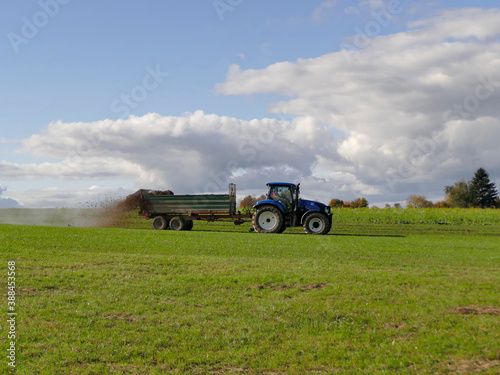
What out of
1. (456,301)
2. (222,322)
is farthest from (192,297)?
(456,301)

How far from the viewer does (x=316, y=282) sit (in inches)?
521

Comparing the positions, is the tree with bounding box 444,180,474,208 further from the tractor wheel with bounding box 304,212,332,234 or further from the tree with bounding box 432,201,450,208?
the tractor wheel with bounding box 304,212,332,234

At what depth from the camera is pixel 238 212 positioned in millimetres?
34156

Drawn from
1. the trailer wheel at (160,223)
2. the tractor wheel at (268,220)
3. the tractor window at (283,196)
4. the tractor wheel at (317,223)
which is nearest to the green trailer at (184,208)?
the trailer wheel at (160,223)

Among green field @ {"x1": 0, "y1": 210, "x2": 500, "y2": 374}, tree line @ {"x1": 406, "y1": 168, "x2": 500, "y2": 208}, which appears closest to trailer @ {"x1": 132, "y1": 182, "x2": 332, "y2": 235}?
green field @ {"x1": 0, "y1": 210, "x2": 500, "y2": 374}

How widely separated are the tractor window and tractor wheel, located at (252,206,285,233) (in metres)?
0.75

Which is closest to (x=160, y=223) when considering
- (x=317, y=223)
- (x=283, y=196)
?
(x=283, y=196)

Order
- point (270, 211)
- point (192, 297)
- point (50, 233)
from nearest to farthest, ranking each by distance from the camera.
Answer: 1. point (192, 297)
2. point (50, 233)
3. point (270, 211)

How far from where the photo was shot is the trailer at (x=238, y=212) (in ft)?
98.3

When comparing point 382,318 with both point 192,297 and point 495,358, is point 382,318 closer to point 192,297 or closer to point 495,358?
point 495,358

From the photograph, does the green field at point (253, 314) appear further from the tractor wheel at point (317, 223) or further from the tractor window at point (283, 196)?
the tractor window at point (283, 196)

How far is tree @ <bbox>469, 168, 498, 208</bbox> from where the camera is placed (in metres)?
100

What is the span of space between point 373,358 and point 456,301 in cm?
410

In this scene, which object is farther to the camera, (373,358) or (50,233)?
(50,233)
